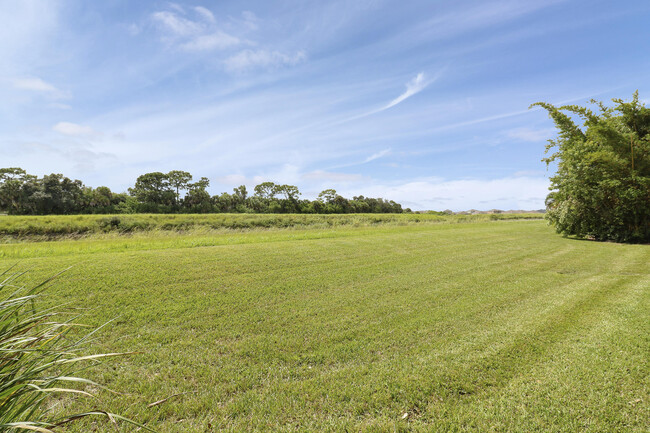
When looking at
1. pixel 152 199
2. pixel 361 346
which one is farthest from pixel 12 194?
pixel 361 346

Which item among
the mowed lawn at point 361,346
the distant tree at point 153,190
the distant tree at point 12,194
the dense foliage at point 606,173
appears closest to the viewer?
the mowed lawn at point 361,346

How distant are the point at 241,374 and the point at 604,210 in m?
22.7

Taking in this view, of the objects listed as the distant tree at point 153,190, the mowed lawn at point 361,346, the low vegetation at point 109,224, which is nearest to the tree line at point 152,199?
the distant tree at point 153,190

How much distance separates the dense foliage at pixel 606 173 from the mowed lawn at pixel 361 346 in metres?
10.6

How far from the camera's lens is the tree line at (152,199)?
41500mm

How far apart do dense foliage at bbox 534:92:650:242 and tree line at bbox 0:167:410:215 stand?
60.0 meters

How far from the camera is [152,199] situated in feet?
198

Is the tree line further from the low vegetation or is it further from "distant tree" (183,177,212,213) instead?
the low vegetation

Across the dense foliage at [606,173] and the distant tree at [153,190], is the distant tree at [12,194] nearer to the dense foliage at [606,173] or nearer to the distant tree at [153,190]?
the distant tree at [153,190]

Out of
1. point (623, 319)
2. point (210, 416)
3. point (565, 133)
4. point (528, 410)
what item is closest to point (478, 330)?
point (528, 410)

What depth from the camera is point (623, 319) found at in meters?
5.13

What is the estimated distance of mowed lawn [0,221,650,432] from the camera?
9.16ft

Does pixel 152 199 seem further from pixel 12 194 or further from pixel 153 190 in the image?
pixel 12 194

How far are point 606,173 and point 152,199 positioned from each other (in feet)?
235
